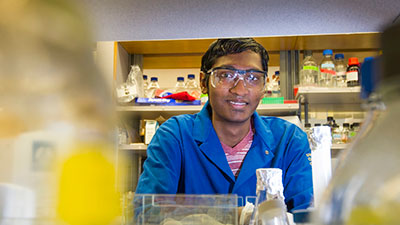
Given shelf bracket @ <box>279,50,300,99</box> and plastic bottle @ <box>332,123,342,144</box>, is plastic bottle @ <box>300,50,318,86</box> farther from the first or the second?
plastic bottle @ <box>332,123,342,144</box>

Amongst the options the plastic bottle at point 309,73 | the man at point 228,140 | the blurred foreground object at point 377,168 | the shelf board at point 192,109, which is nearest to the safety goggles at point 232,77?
the man at point 228,140

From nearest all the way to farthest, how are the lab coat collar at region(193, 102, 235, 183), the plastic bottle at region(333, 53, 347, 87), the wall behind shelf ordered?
the wall behind shelf
the lab coat collar at region(193, 102, 235, 183)
the plastic bottle at region(333, 53, 347, 87)

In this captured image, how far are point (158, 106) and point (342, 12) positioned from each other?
8.30 feet

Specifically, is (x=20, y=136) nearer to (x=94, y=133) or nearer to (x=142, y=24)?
(x=94, y=133)

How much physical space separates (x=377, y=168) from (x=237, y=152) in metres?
1.50

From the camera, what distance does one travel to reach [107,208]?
0.57 ft

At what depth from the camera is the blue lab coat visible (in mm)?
1455

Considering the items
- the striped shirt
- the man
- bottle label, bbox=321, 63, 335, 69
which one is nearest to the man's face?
the man

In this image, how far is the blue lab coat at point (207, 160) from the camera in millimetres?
1455

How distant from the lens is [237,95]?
5.29 feet

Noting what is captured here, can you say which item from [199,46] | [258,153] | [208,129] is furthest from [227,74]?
[199,46]

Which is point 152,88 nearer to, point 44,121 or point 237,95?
point 237,95

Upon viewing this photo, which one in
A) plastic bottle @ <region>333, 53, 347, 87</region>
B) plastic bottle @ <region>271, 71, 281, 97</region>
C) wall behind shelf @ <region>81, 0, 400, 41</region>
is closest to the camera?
wall behind shelf @ <region>81, 0, 400, 41</region>

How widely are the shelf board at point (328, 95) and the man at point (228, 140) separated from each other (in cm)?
108
